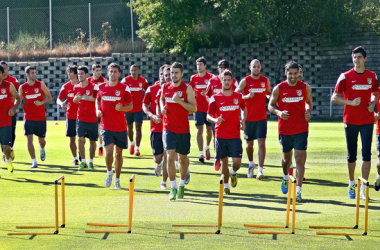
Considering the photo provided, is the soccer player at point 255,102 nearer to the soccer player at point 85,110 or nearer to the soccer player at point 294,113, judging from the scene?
the soccer player at point 294,113

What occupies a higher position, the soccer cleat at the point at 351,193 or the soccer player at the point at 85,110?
the soccer player at the point at 85,110

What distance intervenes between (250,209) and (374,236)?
2074 millimetres

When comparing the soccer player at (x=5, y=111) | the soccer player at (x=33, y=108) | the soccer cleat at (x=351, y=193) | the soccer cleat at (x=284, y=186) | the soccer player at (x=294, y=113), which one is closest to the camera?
the soccer player at (x=294, y=113)

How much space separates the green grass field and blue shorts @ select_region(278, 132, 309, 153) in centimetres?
85

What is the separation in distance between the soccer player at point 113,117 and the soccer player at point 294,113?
278cm

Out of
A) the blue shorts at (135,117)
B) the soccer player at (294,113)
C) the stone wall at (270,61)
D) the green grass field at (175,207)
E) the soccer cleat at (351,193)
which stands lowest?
the green grass field at (175,207)

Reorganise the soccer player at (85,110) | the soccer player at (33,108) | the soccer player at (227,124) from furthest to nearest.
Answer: the soccer player at (33,108)
the soccer player at (85,110)
the soccer player at (227,124)

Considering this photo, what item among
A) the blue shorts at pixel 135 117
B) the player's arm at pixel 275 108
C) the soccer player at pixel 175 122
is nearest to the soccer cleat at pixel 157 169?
the soccer player at pixel 175 122

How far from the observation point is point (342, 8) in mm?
28906

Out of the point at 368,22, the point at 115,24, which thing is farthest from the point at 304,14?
the point at 115,24

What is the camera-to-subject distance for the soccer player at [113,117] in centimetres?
995

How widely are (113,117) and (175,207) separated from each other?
98.7 inches

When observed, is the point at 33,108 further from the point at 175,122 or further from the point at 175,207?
the point at 175,207

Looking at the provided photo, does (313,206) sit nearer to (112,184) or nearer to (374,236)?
(374,236)
